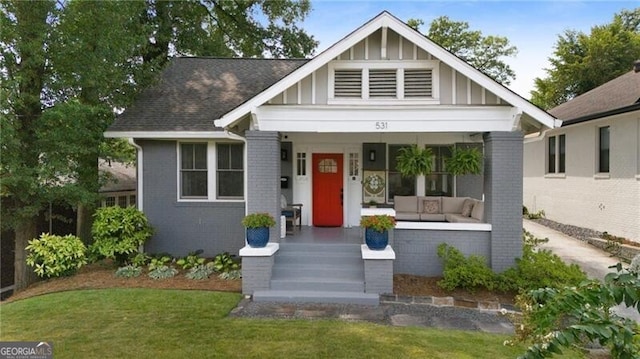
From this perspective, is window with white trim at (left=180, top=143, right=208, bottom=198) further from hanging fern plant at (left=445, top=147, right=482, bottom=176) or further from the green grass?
hanging fern plant at (left=445, top=147, right=482, bottom=176)

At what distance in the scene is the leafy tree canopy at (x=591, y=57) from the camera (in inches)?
1051

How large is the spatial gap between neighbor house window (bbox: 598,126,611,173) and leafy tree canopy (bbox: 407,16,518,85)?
20814 mm

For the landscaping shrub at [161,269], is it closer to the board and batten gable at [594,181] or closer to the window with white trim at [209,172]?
the window with white trim at [209,172]

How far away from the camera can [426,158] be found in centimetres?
902

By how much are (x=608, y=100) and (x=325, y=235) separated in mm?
11577

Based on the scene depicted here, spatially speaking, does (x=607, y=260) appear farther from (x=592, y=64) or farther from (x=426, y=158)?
(x=592, y=64)

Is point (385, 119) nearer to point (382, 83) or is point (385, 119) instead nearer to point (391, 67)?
point (382, 83)

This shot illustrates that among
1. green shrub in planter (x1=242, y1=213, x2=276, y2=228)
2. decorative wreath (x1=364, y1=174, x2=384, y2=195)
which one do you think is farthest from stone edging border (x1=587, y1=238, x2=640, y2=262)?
green shrub in planter (x1=242, y1=213, x2=276, y2=228)

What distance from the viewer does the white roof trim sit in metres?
7.66

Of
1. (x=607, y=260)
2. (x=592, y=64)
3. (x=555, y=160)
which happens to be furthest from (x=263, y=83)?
(x=592, y=64)

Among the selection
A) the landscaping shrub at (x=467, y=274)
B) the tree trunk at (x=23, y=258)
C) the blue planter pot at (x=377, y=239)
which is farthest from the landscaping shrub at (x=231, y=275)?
the tree trunk at (x=23, y=258)

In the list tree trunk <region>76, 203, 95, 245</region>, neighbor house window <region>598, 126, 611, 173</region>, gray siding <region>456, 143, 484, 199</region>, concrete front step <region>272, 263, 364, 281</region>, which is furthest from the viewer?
neighbor house window <region>598, 126, 611, 173</region>

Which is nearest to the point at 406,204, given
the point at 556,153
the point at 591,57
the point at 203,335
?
the point at 203,335

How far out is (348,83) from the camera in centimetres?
826
